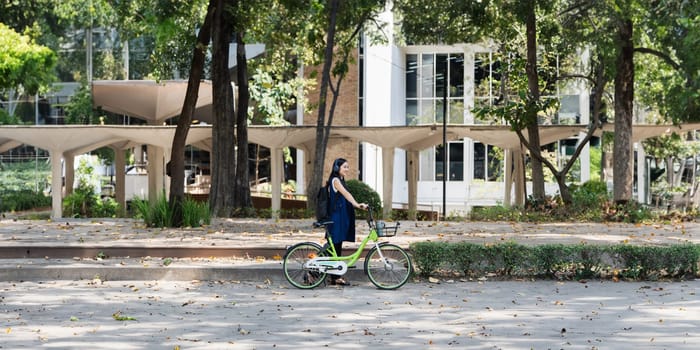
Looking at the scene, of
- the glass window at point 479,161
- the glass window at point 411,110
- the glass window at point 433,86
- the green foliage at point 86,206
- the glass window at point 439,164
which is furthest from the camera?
the glass window at point 411,110

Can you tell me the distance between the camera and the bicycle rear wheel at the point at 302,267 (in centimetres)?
1479

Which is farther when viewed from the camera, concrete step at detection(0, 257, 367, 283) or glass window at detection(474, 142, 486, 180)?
glass window at detection(474, 142, 486, 180)

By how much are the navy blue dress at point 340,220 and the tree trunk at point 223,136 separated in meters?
13.6

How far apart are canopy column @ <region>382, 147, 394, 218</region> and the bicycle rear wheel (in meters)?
15.1

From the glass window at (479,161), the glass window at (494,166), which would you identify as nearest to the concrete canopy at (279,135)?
the glass window at (494,166)

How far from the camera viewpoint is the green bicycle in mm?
14680

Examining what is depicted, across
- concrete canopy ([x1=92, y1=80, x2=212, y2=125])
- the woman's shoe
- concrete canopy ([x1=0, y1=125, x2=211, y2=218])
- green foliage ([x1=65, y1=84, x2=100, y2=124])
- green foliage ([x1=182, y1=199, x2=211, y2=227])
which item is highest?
green foliage ([x1=65, y1=84, x2=100, y2=124])

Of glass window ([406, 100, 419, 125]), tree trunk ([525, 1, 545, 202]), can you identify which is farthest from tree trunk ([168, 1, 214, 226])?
glass window ([406, 100, 419, 125])

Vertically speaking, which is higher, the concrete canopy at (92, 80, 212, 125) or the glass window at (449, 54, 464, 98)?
the glass window at (449, 54, 464, 98)

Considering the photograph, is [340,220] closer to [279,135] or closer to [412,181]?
[279,135]

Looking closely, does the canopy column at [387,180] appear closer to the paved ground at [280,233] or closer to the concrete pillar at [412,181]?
the concrete pillar at [412,181]

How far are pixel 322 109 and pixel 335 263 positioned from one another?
1278 cm

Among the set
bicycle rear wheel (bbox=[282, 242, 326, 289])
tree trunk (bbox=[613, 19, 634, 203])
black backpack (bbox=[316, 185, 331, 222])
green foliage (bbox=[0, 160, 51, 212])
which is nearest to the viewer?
black backpack (bbox=[316, 185, 331, 222])

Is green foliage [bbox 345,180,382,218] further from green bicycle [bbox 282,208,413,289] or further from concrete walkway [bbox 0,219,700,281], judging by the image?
green bicycle [bbox 282,208,413,289]
